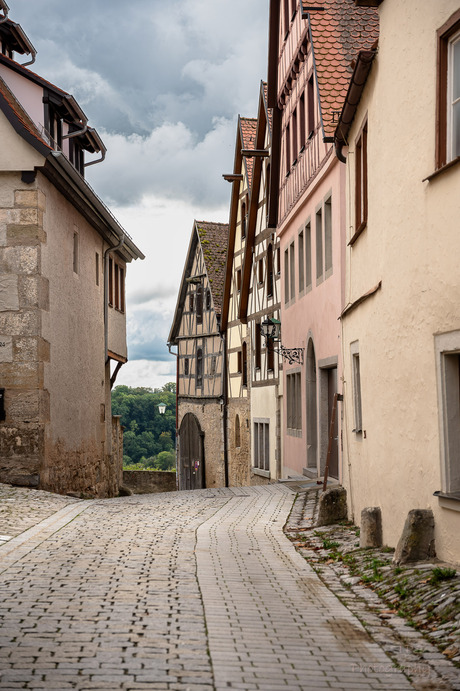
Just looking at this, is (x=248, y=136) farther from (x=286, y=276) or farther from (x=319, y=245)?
(x=319, y=245)

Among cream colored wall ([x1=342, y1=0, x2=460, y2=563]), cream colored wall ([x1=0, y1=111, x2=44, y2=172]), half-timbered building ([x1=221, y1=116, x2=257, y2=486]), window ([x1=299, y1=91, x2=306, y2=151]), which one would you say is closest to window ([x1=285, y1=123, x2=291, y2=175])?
window ([x1=299, y1=91, x2=306, y2=151])

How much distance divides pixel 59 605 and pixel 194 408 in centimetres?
2741

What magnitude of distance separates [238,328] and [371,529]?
20.0m

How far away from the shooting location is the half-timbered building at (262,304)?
77.0ft

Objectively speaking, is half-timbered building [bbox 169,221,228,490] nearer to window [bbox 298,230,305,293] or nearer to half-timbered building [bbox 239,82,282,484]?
half-timbered building [bbox 239,82,282,484]

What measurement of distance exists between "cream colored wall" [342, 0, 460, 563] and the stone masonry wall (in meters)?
7.45

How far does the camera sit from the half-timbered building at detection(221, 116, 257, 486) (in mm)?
27859

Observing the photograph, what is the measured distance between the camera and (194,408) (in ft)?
111

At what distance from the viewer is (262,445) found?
25188 millimetres

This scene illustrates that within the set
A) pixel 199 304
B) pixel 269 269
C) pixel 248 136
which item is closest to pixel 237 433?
pixel 199 304

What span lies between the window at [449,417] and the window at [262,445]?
1686 cm

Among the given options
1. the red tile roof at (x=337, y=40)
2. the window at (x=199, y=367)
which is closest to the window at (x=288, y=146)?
the red tile roof at (x=337, y=40)

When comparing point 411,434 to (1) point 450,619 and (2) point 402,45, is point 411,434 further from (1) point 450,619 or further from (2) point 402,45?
(2) point 402,45

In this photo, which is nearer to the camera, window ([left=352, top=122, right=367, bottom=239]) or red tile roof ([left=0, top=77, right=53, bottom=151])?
window ([left=352, top=122, right=367, bottom=239])
